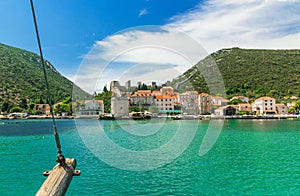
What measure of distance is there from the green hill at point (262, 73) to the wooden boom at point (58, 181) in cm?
7531

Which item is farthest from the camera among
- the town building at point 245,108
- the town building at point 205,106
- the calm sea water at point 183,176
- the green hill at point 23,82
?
the green hill at point 23,82

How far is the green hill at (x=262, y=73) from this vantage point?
76312mm

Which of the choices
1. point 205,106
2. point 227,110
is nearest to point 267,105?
point 227,110

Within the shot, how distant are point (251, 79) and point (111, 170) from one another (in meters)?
81.3

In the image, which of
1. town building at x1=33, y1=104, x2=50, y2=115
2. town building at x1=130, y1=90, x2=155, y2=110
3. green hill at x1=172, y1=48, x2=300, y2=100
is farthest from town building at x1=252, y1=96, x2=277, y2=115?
town building at x1=33, y1=104, x2=50, y2=115

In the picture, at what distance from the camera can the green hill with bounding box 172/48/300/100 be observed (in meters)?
76.3

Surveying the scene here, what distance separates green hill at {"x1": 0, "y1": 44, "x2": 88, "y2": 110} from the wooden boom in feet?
265

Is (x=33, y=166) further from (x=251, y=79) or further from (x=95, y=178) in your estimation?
(x=251, y=79)

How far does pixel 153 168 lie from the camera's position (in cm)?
1108

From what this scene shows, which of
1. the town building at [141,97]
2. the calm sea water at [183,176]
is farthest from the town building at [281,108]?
the calm sea water at [183,176]

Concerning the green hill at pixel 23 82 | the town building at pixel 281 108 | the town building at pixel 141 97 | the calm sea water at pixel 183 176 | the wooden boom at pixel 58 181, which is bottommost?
the calm sea water at pixel 183 176

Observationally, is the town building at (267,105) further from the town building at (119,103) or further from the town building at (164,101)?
the town building at (119,103)

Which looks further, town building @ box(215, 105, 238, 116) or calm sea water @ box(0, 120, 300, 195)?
town building @ box(215, 105, 238, 116)

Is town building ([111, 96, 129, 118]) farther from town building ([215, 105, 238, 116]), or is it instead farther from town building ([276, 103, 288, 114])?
town building ([276, 103, 288, 114])
